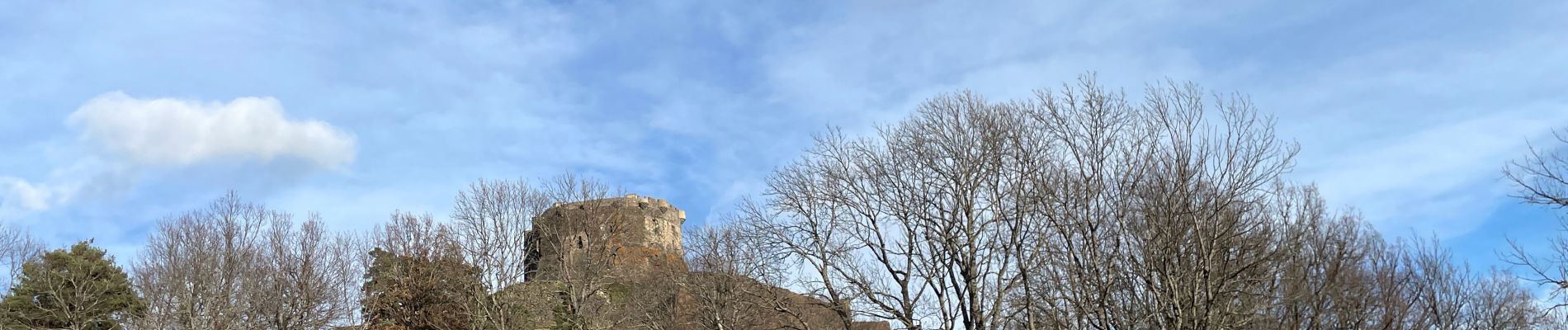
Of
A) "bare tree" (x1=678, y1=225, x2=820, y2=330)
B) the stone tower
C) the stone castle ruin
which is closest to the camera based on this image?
"bare tree" (x1=678, y1=225, x2=820, y2=330)

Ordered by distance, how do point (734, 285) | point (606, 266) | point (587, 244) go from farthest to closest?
point (606, 266), point (587, 244), point (734, 285)

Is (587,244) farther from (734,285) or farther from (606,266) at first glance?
(734,285)

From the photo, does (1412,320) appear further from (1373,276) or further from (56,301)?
(56,301)

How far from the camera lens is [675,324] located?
1435 inches

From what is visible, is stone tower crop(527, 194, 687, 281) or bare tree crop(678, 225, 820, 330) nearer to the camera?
bare tree crop(678, 225, 820, 330)

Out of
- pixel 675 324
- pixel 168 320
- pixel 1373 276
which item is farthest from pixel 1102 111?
pixel 168 320

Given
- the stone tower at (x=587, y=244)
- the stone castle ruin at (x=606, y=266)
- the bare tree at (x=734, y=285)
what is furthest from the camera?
the stone tower at (x=587, y=244)

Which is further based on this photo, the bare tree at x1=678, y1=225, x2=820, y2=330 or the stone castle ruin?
the stone castle ruin

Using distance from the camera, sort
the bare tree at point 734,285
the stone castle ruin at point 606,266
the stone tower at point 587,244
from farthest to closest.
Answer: the stone tower at point 587,244, the stone castle ruin at point 606,266, the bare tree at point 734,285

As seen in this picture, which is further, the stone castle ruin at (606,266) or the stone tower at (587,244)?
the stone tower at (587,244)

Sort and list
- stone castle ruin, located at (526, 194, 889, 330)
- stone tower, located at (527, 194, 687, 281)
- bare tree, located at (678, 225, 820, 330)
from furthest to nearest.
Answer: stone tower, located at (527, 194, 687, 281) < stone castle ruin, located at (526, 194, 889, 330) < bare tree, located at (678, 225, 820, 330)

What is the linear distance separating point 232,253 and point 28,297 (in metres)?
5.85

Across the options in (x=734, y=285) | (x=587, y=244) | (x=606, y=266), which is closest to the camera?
(x=734, y=285)

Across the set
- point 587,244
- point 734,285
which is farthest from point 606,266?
point 734,285
